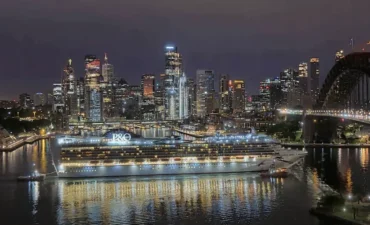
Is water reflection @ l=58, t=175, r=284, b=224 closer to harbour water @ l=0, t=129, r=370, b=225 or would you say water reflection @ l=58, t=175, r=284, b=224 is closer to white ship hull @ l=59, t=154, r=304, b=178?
harbour water @ l=0, t=129, r=370, b=225

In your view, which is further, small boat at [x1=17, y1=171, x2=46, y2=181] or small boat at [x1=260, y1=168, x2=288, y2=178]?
small boat at [x1=260, y1=168, x2=288, y2=178]

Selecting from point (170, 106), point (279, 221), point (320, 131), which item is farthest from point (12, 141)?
point (170, 106)

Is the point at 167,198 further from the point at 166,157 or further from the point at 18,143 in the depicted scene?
the point at 18,143

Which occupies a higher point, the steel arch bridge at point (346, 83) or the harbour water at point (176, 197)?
the steel arch bridge at point (346, 83)

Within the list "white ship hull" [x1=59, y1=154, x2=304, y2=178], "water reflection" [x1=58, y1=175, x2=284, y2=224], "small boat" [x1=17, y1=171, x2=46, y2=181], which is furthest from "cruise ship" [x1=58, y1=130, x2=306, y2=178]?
"water reflection" [x1=58, y1=175, x2=284, y2=224]

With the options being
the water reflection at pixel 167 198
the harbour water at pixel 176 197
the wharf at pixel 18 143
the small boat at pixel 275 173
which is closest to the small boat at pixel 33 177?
the harbour water at pixel 176 197

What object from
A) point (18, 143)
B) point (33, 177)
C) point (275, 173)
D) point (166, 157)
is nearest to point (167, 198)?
point (166, 157)

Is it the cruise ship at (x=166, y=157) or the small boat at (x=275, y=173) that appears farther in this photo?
the cruise ship at (x=166, y=157)

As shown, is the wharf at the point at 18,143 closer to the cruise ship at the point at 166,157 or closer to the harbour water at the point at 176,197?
the harbour water at the point at 176,197
